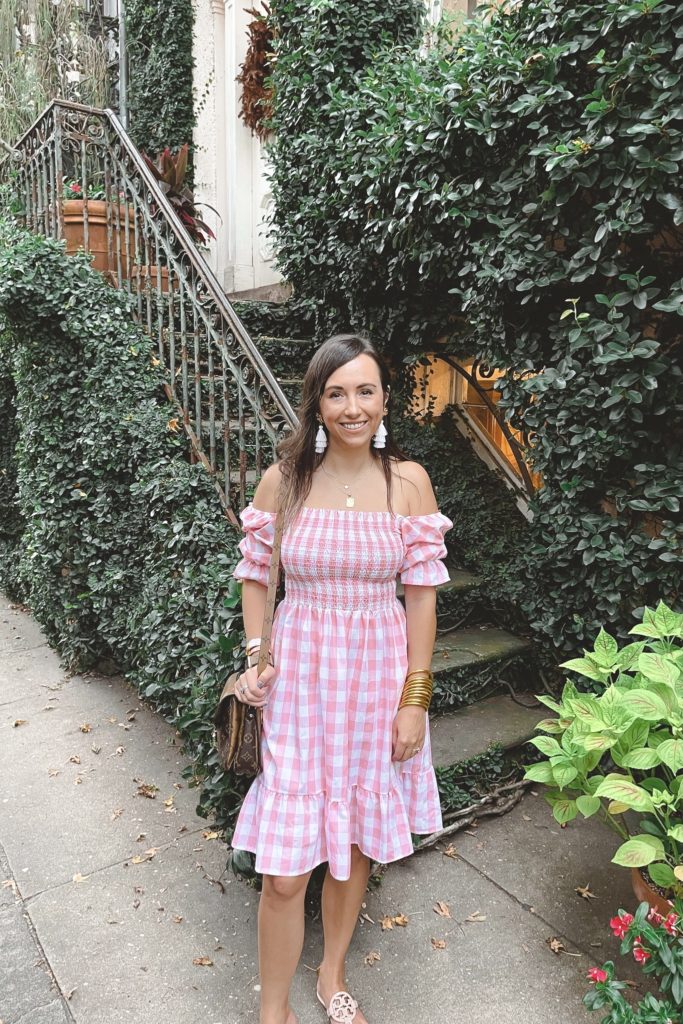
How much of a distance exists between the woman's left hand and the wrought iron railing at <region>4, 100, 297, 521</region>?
78.3 inches

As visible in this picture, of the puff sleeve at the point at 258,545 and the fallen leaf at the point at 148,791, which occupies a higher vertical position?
the puff sleeve at the point at 258,545

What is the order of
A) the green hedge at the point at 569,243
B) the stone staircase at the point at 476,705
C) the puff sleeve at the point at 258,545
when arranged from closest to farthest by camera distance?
the puff sleeve at the point at 258,545 → the green hedge at the point at 569,243 → the stone staircase at the point at 476,705

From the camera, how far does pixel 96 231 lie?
4.81 meters

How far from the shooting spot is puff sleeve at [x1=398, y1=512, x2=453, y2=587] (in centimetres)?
188

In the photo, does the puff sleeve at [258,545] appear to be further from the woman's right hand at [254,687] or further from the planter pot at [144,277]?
the planter pot at [144,277]

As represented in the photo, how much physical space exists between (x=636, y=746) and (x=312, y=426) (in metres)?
1.32

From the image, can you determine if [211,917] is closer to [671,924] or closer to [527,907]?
[527,907]

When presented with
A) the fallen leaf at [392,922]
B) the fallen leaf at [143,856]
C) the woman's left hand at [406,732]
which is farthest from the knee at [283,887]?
the fallen leaf at [143,856]

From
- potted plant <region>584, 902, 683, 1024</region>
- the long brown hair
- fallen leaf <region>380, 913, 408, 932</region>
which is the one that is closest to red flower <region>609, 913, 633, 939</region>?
potted plant <region>584, 902, 683, 1024</region>

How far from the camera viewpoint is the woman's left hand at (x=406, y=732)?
1.87 meters

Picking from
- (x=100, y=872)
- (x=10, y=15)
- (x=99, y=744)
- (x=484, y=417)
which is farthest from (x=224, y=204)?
(x=100, y=872)

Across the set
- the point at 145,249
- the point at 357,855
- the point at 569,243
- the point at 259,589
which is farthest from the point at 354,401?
the point at 145,249

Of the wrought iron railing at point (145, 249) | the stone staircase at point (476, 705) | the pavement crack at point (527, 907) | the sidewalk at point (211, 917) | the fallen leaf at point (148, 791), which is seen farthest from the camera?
the wrought iron railing at point (145, 249)

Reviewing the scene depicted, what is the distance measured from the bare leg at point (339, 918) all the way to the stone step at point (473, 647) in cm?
139
